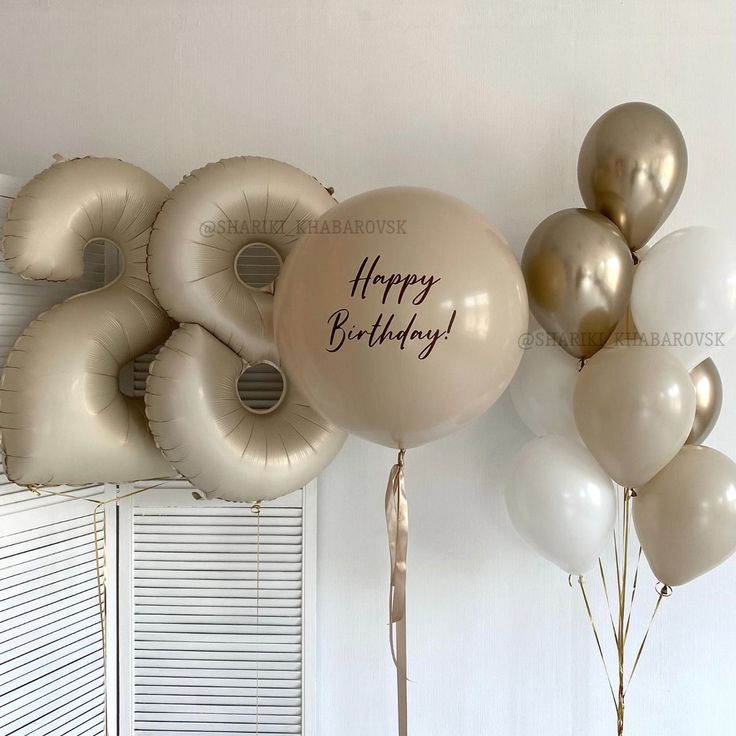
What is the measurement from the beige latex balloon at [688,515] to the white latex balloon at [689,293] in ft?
0.63

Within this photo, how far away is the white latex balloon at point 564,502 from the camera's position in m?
1.17

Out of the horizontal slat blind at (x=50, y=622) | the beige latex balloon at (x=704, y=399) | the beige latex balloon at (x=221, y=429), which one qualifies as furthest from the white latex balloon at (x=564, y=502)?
the horizontal slat blind at (x=50, y=622)

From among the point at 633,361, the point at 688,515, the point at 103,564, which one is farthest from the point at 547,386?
the point at 103,564

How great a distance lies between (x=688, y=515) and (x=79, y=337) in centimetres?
110

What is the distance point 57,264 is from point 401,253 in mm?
660

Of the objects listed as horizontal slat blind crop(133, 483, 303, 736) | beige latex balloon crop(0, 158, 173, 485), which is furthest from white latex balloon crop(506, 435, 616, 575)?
beige latex balloon crop(0, 158, 173, 485)

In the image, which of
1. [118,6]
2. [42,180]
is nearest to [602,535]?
[42,180]

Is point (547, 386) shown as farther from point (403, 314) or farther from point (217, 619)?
point (217, 619)

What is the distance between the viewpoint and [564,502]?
1164 mm

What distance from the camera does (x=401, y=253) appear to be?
0.95m

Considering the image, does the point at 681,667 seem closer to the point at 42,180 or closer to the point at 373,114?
the point at 373,114

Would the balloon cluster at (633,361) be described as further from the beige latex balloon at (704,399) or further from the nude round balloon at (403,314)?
the nude round balloon at (403,314)

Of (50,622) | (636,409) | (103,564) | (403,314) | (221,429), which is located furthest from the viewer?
(103,564)

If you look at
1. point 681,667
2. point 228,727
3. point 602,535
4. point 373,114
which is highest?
point 373,114
